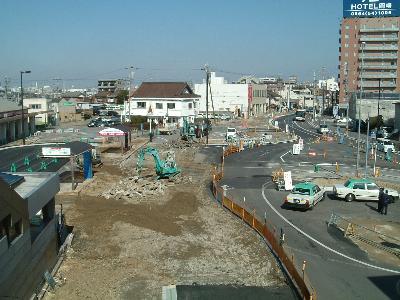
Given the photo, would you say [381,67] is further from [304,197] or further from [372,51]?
[304,197]

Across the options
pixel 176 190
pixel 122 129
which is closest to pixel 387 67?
pixel 122 129

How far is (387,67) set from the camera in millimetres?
113188

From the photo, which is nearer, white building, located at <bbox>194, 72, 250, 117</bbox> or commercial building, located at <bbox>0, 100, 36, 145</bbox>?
commercial building, located at <bbox>0, 100, 36, 145</bbox>

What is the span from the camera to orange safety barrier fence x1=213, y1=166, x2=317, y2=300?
1436 cm

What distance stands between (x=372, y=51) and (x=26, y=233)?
113 meters

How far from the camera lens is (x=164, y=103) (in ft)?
269

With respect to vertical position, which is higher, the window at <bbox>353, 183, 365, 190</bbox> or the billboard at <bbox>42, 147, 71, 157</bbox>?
the billboard at <bbox>42, 147, 71, 157</bbox>

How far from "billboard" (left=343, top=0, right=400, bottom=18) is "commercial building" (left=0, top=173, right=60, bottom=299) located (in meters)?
89.2

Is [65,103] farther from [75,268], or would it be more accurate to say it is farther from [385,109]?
[75,268]

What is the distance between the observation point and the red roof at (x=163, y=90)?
270ft

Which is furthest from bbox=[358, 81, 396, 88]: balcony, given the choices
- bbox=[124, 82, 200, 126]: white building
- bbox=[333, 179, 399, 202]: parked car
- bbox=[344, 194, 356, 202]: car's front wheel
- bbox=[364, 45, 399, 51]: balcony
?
bbox=[344, 194, 356, 202]: car's front wheel

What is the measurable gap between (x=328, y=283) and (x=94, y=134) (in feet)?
185

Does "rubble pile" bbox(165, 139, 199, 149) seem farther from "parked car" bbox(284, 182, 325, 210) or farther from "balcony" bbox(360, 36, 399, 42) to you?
"balcony" bbox(360, 36, 399, 42)

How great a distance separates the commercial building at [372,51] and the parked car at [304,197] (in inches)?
3474
